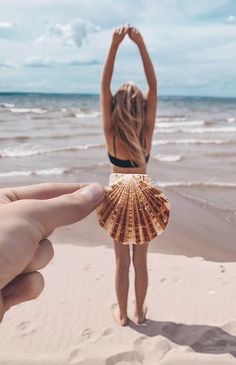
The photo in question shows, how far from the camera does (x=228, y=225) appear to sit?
298 inches

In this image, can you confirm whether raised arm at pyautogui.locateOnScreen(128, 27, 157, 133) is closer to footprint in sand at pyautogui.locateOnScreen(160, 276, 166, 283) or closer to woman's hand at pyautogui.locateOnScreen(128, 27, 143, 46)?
woman's hand at pyautogui.locateOnScreen(128, 27, 143, 46)

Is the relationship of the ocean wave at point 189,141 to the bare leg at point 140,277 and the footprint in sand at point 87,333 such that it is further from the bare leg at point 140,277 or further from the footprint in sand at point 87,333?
A: the footprint in sand at point 87,333

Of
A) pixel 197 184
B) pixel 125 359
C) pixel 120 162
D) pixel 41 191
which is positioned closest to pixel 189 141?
pixel 197 184

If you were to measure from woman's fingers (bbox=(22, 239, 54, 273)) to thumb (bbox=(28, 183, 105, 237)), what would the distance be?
42mm

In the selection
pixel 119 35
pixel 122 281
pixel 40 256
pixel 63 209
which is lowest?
pixel 122 281

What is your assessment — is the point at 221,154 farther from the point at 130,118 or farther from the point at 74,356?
the point at 74,356

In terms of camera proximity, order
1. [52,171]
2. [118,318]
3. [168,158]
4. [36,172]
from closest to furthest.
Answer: [118,318] < [36,172] < [52,171] < [168,158]

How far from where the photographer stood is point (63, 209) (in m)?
1.60

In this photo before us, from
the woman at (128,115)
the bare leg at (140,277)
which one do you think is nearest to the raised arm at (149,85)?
the woman at (128,115)

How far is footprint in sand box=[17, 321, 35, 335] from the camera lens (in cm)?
427

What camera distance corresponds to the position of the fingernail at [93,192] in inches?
67.6

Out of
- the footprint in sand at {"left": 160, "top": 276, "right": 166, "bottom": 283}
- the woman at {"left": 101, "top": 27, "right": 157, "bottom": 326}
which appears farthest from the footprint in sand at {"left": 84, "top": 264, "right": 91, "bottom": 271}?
the woman at {"left": 101, "top": 27, "right": 157, "bottom": 326}

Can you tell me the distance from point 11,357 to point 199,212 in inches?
201

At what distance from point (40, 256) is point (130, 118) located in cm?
229
